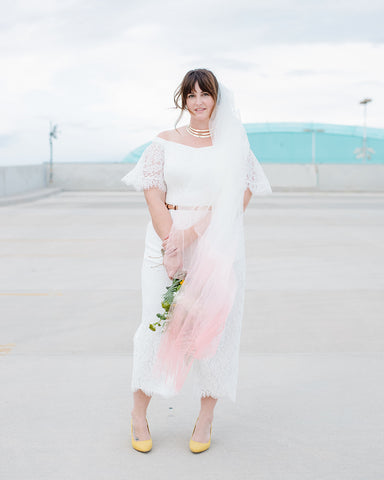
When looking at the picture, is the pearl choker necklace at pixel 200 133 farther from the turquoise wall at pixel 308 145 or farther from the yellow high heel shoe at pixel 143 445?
the turquoise wall at pixel 308 145

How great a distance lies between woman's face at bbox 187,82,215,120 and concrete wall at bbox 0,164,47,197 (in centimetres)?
2371

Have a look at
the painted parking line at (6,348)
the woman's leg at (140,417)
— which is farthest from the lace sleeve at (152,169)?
the painted parking line at (6,348)

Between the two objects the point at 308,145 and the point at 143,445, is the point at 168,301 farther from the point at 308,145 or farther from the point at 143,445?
the point at 308,145

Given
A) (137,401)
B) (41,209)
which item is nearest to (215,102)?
(137,401)

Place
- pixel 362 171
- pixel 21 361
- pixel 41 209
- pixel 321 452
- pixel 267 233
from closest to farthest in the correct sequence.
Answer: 1. pixel 321 452
2. pixel 21 361
3. pixel 267 233
4. pixel 41 209
5. pixel 362 171

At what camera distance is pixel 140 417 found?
3.25m

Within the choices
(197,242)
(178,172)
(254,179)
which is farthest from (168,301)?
(254,179)

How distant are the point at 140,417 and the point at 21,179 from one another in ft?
87.9

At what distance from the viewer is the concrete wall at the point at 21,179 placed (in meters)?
26.1

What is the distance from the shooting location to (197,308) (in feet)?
9.71

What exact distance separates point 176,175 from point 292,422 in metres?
1.54

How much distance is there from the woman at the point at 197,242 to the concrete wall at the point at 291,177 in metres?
31.1

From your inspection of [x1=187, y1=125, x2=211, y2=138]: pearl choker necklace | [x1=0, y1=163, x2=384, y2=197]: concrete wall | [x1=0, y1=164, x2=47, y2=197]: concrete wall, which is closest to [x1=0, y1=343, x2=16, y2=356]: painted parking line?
[x1=187, y1=125, x2=211, y2=138]: pearl choker necklace

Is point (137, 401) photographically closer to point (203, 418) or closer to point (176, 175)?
point (203, 418)
